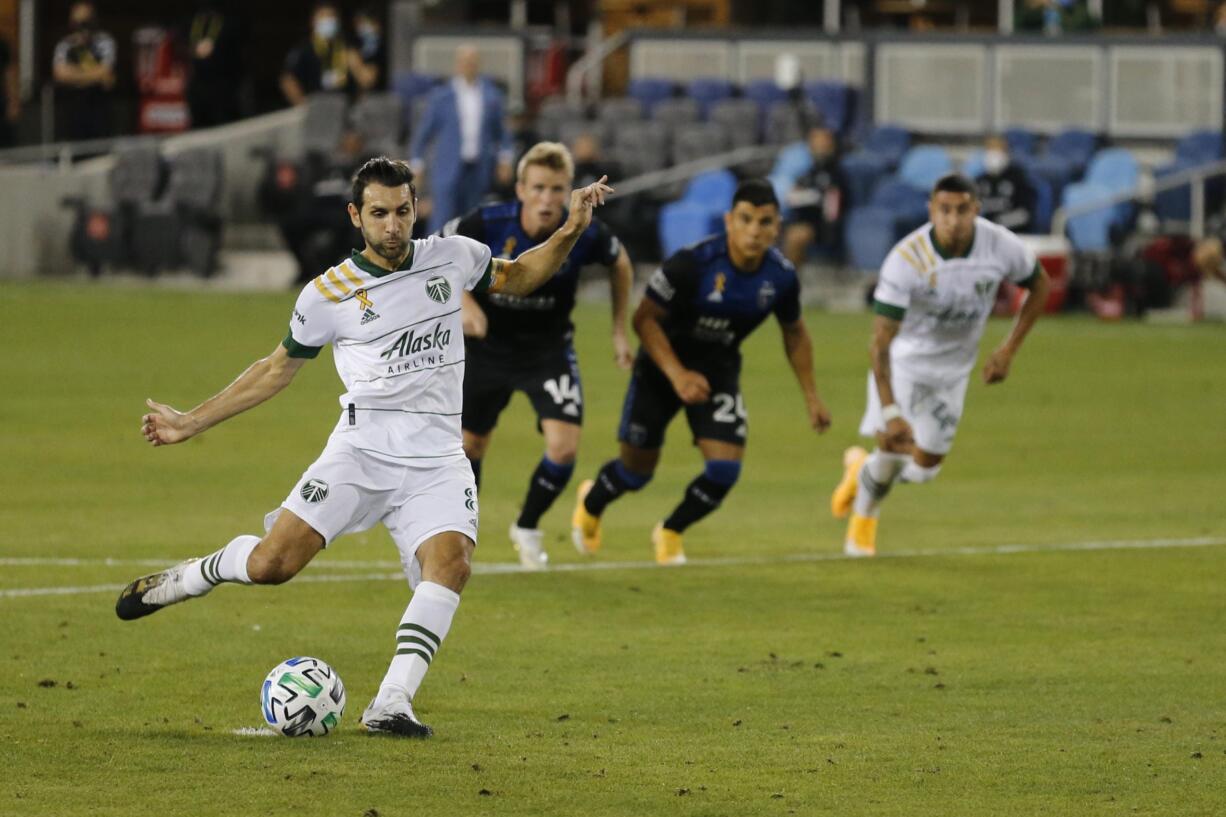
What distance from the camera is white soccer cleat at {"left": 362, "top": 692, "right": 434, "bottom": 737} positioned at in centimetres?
752

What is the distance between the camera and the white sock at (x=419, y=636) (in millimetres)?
7586

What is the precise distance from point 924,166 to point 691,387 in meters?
17.9

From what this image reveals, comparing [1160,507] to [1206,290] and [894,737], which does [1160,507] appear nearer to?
[894,737]

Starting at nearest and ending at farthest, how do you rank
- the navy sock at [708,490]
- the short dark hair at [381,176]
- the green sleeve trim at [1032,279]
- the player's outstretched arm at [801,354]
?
1. the short dark hair at [381,176]
2. the player's outstretched arm at [801,354]
3. the navy sock at [708,490]
4. the green sleeve trim at [1032,279]

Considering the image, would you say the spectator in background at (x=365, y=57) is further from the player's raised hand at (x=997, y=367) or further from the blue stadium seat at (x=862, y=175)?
the player's raised hand at (x=997, y=367)

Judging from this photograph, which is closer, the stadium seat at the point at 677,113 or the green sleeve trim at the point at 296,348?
the green sleeve trim at the point at 296,348

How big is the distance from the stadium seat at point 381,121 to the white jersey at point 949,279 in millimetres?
18501

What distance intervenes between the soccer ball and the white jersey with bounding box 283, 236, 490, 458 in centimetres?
85

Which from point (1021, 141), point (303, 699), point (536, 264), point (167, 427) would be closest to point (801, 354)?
point (536, 264)

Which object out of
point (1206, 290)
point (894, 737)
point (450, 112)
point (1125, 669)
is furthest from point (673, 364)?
point (1206, 290)

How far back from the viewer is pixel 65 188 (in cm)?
3098

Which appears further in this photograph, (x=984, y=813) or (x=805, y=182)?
(x=805, y=182)

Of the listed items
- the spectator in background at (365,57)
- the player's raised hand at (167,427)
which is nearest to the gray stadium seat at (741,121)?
the spectator in background at (365,57)

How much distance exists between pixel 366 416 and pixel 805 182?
66.3 feet
